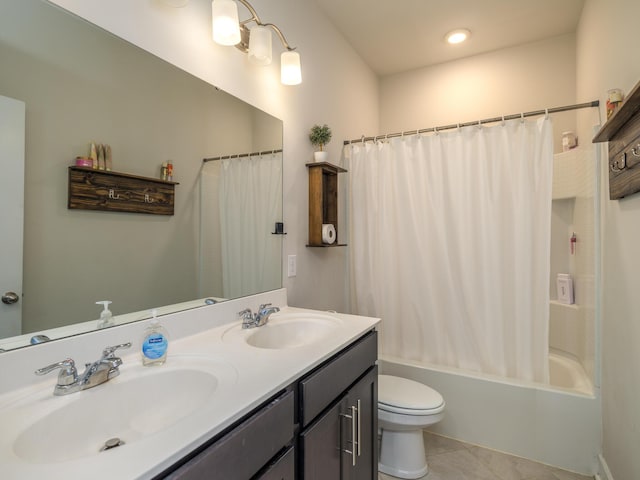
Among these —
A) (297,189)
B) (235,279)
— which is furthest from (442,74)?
(235,279)

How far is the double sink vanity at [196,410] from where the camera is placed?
Result: 59 cm

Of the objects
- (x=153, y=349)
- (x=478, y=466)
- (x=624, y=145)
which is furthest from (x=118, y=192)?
(x=478, y=466)

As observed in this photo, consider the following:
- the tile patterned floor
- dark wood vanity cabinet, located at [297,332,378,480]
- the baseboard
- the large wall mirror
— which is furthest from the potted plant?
the baseboard

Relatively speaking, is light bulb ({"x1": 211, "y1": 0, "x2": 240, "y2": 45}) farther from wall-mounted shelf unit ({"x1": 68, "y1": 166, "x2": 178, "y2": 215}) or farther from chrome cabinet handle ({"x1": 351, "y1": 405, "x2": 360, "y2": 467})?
chrome cabinet handle ({"x1": 351, "y1": 405, "x2": 360, "y2": 467})

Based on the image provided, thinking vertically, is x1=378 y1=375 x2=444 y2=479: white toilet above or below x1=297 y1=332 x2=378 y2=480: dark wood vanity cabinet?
below

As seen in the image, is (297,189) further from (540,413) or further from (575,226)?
(575,226)

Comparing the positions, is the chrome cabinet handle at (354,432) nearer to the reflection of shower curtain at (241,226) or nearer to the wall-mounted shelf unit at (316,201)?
the reflection of shower curtain at (241,226)

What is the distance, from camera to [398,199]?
222cm

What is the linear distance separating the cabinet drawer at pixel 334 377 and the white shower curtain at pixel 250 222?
0.59m

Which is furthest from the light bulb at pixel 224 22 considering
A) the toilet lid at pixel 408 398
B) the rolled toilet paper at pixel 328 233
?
the toilet lid at pixel 408 398

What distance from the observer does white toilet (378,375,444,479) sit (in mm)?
1653

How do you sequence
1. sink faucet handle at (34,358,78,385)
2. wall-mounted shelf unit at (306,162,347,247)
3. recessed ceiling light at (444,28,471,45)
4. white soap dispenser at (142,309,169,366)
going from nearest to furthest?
sink faucet handle at (34,358,78,385)
white soap dispenser at (142,309,169,366)
wall-mounted shelf unit at (306,162,347,247)
recessed ceiling light at (444,28,471,45)

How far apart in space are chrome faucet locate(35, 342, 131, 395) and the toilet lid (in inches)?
52.0

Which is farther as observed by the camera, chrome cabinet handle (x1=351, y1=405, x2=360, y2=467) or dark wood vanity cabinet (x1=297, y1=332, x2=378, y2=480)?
chrome cabinet handle (x1=351, y1=405, x2=360, y2=467)
